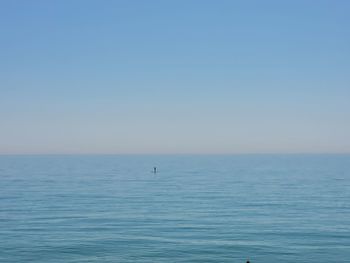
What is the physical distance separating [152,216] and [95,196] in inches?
1136

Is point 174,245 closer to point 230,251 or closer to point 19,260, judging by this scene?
point 230,251

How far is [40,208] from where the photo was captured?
3039 inches

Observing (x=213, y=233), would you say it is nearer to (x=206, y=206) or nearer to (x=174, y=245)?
(x=174, y=245)

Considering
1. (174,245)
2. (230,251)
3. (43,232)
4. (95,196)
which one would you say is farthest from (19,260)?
(95,196)

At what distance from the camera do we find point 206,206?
80.1 metres

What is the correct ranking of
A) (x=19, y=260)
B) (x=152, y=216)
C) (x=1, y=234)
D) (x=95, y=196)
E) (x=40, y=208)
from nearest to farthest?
(x=19, y=260) < (x=1, y=234) < (x=152, y=216) < (x=40, y=208) < (x=95, y=196)

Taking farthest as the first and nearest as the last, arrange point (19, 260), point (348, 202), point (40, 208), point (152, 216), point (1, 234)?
1. point (348, 202)
2. point (40, 208)
3. point (152, 216)
4. point (1, 234)
5. point (19, 260)

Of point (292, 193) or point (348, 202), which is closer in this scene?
point (348, 202)

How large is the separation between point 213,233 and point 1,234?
26.2 m

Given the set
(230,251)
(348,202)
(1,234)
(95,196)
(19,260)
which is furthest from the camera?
(95,196)

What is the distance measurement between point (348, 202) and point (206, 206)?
2631cm

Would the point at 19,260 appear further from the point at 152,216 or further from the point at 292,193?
the point at 292,193

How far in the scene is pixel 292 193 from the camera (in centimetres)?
9938

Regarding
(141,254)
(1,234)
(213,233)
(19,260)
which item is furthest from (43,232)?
(213,233)
